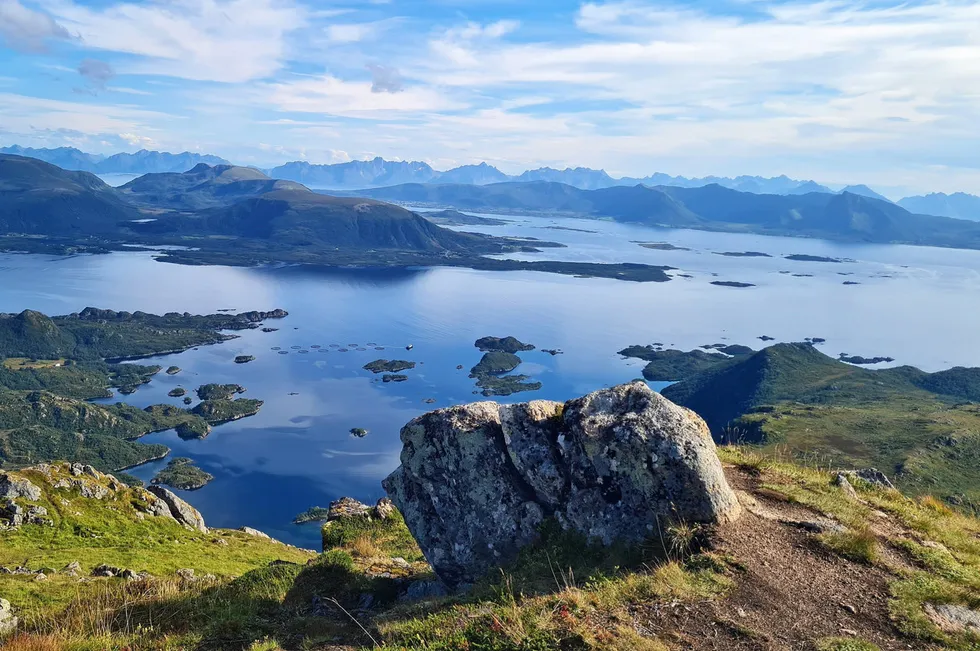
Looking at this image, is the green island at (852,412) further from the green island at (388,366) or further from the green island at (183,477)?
the green island at (183,477)

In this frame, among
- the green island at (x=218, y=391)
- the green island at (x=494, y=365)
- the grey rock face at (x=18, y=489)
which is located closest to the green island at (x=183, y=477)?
the green island at (x=218, y=391)

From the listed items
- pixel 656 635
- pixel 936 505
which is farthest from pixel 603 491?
pixel 936 505

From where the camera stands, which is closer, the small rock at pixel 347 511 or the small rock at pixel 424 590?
the small rock at pixel 424 590

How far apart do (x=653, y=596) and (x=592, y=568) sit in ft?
7.10

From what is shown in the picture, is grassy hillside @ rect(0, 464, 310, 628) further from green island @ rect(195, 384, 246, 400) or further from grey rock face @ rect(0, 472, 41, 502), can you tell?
green island @ rect(195, 384, 246, 400)

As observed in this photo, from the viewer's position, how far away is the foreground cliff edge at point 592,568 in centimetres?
1045

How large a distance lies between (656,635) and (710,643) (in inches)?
34.2

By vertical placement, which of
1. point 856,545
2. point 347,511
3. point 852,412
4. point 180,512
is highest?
point 856,545

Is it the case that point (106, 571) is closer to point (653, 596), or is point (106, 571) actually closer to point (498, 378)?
point (653, 596)

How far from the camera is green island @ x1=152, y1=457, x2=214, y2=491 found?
124 metres

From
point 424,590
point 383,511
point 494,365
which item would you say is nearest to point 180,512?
point 383,511

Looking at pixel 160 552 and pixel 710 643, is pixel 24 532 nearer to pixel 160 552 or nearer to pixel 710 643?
pixel 160 552

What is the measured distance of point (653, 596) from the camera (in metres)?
11.1

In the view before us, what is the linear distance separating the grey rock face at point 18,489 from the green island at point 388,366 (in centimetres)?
15903
